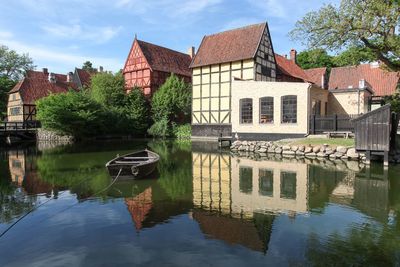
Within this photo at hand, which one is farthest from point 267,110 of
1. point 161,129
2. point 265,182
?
point 161,129

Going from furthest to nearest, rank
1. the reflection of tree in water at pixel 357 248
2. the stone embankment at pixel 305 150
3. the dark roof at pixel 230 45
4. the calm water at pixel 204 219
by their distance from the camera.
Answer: the dark roof at pixel 230 45
the stone embankment at pixel 305 150
the calm water at pixel 204 219
the reflection of tree in water at pixel 357 248

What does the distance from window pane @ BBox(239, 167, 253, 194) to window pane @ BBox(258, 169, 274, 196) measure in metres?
0.35

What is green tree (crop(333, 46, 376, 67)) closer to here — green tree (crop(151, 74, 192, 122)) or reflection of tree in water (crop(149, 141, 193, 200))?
reflection of tree in water (crop(149, 141, 193, 200))

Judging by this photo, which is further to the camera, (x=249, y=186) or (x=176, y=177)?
(x=176, y=177)

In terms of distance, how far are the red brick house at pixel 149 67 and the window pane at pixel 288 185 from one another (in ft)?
98.1

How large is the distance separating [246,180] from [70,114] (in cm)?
2593

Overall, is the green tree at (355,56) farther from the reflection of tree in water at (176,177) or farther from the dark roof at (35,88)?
the dark roof at (35,88)

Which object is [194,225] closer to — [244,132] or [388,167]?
→ [388,167]

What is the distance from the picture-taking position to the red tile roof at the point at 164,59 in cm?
4172

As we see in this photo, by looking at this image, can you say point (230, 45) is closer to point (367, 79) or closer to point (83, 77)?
point (367, 79)

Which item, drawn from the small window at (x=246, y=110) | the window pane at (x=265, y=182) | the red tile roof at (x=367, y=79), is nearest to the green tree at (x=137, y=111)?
the small window at (x=246, y=110)

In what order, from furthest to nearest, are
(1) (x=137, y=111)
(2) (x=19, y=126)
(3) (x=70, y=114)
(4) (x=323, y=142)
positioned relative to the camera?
(2) (x=19, y=126), (1) (x=137, y=111), (3) (x=70, y=114), (4) (x=323, y=142)

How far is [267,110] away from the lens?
25844 millimetres

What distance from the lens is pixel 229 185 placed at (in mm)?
12219
